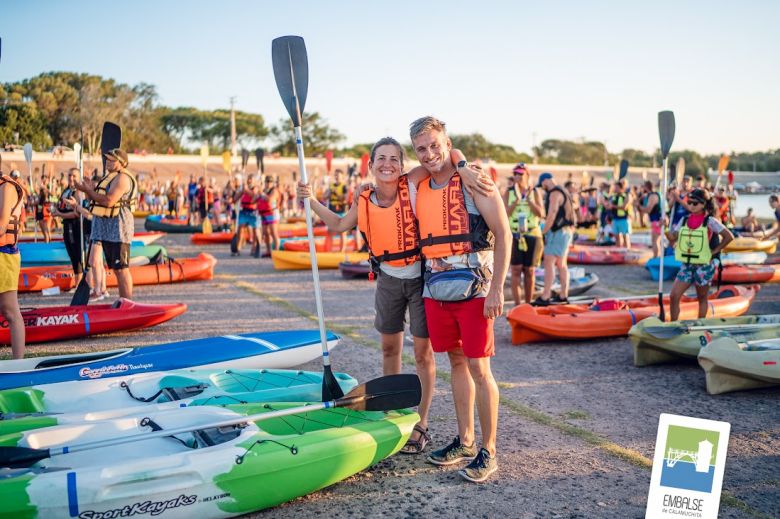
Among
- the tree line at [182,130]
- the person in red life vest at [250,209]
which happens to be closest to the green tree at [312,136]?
the tree line at [182,130]

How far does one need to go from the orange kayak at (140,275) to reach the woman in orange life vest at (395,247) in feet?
23.6

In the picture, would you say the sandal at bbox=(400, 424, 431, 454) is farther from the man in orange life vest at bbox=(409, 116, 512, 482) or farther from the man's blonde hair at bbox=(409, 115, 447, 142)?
the man's blonde hair at bbox=(409, 115, 447, 142)

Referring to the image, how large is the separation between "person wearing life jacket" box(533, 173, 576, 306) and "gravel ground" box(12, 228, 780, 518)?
33.3 inches

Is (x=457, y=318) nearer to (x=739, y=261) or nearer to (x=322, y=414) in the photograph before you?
(x=322, y=414)

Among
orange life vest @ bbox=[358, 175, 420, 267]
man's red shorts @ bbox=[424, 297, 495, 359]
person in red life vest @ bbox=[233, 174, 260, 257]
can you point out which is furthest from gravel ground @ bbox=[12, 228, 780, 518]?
person in red life vest @ bbox=[233, 174, 260, 257]

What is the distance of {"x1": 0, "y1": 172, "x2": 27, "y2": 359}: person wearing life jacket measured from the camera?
482 centimetres

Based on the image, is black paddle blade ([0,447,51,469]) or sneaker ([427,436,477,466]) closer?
black paddle blade ([0,447,51,469])

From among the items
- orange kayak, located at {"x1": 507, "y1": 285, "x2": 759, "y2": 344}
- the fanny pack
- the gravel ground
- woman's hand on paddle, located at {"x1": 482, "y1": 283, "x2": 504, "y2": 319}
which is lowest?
the gravel ground

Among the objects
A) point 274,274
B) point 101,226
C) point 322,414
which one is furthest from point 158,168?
point 322,414

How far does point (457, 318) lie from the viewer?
3389mm

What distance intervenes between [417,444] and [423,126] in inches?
70.7

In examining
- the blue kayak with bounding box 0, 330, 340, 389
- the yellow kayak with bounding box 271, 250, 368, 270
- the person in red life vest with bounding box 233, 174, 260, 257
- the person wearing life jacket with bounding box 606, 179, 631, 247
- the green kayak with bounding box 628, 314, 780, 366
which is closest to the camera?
the blue kayak with bounding box 0, 330, 340, 389

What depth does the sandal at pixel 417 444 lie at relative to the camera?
12.4 feet

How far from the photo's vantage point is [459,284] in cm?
331
